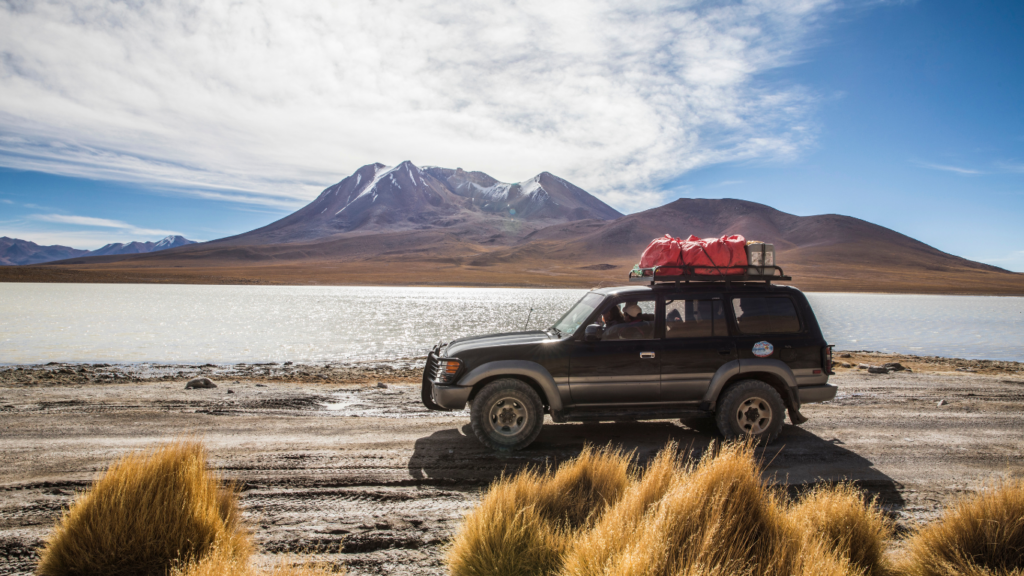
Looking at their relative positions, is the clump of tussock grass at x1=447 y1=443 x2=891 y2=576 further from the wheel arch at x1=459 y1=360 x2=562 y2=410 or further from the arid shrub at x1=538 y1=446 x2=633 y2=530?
the wheel arch at x1=459 y1=360 x2=562 y2=410

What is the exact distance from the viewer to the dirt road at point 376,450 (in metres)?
4.21

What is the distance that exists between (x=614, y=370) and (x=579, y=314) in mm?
975

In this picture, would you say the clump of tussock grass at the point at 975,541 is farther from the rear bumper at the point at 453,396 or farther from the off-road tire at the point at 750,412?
the rear bumper at the point at 453,396

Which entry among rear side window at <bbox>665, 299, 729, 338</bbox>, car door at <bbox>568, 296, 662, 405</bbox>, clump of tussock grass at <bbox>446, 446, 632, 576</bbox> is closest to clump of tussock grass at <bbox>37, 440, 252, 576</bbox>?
clump of tussock grass at <bbox>446, 446, 632, 576</bbox>

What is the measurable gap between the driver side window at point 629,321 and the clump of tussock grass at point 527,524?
2437 millimetres

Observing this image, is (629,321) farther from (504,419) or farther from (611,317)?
(504,419)

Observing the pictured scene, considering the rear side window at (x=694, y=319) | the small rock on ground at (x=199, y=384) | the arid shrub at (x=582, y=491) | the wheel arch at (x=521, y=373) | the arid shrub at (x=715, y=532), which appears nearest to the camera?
the arid shrub at (x=715, y=532)

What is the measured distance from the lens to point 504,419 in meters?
6.22

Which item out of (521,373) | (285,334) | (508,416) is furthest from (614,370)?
(285,334)

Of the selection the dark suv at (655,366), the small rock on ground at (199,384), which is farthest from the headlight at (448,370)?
the small rock on ground at (199,384)

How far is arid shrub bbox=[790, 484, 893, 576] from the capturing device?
10.9 ft

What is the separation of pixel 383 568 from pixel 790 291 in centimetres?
580

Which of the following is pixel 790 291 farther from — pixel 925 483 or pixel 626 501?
→ pixel 626 501

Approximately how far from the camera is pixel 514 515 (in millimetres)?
3564
